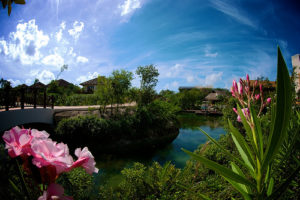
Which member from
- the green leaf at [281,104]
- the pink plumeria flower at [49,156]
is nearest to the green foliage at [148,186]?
the green leaf at [281,104]

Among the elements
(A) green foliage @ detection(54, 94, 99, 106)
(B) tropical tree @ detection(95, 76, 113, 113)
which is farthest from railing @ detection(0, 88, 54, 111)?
(A) green foliage @ detection(54, 94, 99, 106)

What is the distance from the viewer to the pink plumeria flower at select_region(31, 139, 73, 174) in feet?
1.35

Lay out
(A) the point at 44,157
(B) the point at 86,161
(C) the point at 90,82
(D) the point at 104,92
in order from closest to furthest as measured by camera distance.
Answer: (A) the point at 44,157 < (B) the point at 86,161 < (D) the point at 104,92 < (C) the point at 90,82

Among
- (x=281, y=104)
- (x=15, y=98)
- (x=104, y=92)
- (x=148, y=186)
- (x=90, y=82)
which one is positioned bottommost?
(x=148, y=186)

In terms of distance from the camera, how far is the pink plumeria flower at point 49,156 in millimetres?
411

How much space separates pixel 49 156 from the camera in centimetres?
44

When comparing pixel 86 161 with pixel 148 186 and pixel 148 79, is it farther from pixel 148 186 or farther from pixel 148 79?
pixel 148 79

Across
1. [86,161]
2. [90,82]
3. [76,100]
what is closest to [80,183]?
[86,161]

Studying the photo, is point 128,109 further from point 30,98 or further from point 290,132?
point 290,132

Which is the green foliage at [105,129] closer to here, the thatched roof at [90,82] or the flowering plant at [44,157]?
the flowering plant at [44,157]

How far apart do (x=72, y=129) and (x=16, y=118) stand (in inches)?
104

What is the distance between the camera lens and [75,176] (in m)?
2.11

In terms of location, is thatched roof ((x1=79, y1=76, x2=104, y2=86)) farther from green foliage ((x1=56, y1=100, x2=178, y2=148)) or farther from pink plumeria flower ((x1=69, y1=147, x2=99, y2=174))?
pink plumeria flower ((x1=69, y1=147, x2=99, y2=174))

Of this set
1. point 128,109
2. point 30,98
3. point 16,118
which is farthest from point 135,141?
point 30,98
